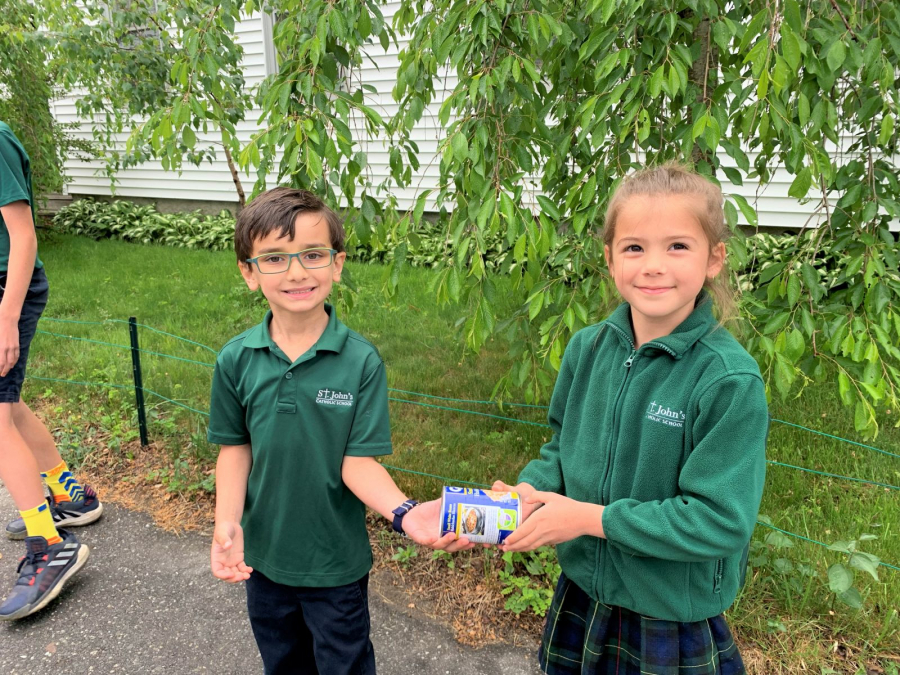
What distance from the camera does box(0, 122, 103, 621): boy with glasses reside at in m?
2.65

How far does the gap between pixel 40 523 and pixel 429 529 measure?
82.1 inches

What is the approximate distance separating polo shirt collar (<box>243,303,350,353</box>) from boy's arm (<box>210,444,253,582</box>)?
306 mm

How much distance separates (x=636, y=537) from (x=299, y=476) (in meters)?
0.89

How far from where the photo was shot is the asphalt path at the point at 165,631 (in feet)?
8.05

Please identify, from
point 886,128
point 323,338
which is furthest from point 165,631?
point 886,128

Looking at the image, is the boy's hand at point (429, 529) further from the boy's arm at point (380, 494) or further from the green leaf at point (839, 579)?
the green leaf at point (839, 579)

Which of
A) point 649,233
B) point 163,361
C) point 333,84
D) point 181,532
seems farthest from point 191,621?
point 163,361

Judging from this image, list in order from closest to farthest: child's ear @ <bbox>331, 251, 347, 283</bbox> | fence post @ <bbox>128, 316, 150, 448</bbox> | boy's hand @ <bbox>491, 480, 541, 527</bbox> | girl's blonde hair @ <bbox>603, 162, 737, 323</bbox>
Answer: girl's blonde hair @ <bbox>603, 162, 737, 323</bbox> → boy's hand @ <bbox>491, 480, 541, 527</bbox> → child's ear @ <bbox>331, 251, 347, 283</bbox> → fence post @ <bbox>128, 316, 150, 448</bbox>

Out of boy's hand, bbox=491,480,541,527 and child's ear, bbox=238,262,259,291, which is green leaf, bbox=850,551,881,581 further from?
child's ear, bbox=238,262,259,291

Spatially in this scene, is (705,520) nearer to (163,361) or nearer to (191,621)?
(191,621)

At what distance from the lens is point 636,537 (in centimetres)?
136

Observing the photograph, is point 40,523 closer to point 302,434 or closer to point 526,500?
point 302,434

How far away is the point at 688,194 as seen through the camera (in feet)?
4.60

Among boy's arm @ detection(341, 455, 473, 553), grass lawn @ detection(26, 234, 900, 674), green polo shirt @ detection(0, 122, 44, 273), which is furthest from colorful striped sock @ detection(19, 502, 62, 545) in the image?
boy's arm @ detection(341, 455, 473, 553)
